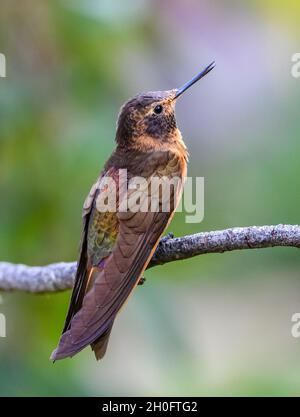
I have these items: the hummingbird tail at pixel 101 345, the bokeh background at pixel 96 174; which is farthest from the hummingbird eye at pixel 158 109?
the hummingbird tail at pixel 101 345

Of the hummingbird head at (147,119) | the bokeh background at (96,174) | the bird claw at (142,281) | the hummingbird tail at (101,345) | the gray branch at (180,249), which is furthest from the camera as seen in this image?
the hummingbird head at (147,119)

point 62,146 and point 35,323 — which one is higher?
point 62,146

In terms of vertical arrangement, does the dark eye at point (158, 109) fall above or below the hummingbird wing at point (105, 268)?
above

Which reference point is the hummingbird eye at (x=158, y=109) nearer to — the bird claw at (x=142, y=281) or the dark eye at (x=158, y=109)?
the dark eye at (x=158, y=109)

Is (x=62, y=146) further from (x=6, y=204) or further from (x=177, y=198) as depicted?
(x=177, y=198)

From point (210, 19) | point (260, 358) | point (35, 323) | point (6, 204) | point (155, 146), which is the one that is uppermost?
point (210, 19)

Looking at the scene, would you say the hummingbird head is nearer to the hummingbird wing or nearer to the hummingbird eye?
the hummingbird eye
